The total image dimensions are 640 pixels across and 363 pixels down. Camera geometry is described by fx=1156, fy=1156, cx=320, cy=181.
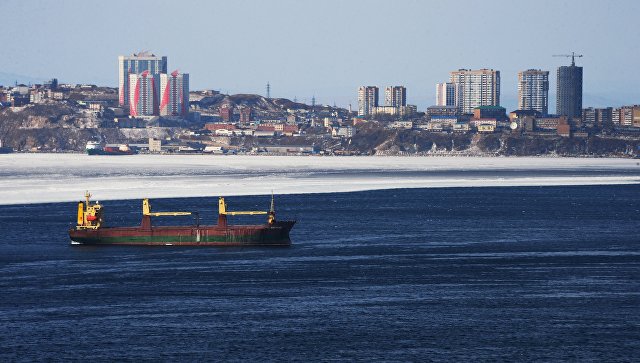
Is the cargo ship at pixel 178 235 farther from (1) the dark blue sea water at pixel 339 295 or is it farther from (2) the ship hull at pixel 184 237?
(1) the dark blue sea water at pixel 339 295

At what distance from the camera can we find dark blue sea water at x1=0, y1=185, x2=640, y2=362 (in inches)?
1946

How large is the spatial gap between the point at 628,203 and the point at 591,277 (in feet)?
227

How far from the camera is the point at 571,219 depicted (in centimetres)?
10988

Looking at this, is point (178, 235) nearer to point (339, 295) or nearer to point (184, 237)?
point (184, 237)

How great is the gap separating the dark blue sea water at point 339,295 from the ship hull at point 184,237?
1.47m

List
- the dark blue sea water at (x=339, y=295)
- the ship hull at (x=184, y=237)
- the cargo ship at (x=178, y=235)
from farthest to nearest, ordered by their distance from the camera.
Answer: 1. the cargo ship at (x=178, y=235)
2. the ship hull at (x=184, y=237)
3. the dark blue sea water at (x=339, y=295)

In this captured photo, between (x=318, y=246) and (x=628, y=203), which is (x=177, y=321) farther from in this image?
(x=628, y=203)

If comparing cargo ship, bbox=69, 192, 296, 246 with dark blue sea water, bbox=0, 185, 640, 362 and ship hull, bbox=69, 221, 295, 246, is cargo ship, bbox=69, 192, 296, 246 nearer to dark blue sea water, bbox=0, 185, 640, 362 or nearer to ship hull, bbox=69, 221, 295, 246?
ship hull, bbox=69, 221, 295, 246

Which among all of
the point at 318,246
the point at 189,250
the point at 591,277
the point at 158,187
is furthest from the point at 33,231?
the point at 158,187

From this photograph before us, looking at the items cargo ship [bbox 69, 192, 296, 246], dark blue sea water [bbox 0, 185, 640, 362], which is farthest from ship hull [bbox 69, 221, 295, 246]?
dark blue sea water [bbox 0, 185, 640, 362]

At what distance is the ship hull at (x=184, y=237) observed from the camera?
85.7 metres

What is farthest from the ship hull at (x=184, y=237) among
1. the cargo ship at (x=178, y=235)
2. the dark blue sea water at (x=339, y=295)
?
the dark blue sea water at (x=339, y=295)

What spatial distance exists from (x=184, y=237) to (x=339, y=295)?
2729 centimetres

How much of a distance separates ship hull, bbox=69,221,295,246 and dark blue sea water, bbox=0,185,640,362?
147cm
